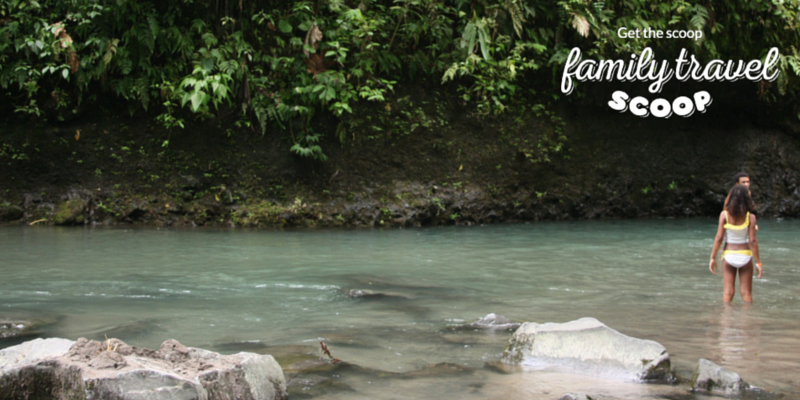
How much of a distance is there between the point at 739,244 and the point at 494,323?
112 inches

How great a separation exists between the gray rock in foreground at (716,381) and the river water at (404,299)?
0.10 meters

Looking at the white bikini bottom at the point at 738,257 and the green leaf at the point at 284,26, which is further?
the green leaf at the point at 284,26

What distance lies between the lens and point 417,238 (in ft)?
33.1

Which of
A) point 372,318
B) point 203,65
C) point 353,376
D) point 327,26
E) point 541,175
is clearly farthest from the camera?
point 541,175

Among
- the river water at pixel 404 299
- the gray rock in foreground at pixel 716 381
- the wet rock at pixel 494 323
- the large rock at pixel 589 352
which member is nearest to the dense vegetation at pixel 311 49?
the river water at pixel 404 299

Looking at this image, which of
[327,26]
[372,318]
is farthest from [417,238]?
[372,318]

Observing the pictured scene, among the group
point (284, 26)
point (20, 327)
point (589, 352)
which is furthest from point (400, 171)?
point (589, 352)

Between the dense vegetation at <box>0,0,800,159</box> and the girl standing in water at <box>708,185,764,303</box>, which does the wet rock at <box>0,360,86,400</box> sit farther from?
the dense vegetation at <box>0,0,800,159</box>

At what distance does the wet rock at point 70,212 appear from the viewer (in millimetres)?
10992

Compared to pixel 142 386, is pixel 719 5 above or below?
above

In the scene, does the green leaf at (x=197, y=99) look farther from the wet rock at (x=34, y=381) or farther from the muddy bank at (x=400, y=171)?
the wet rock at (x=34, y=381)

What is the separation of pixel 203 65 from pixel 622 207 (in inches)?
340

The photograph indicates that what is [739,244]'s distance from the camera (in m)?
5.94

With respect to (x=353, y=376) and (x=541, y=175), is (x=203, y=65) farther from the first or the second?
(x=353, y=376)
